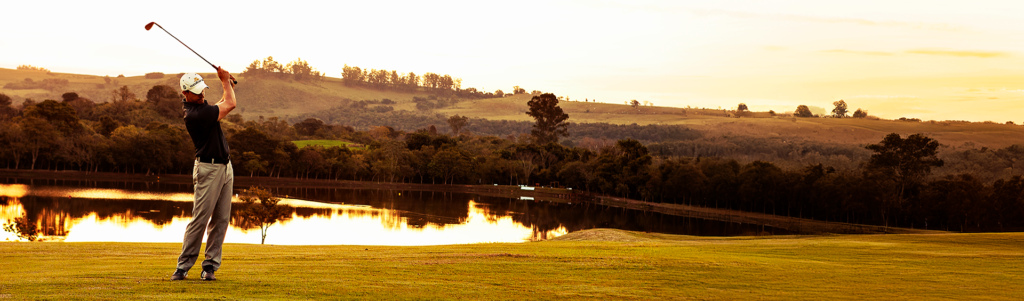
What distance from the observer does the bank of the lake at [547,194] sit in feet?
237

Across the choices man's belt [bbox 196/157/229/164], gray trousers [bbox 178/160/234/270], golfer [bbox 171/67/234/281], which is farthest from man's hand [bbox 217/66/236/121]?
gray trousers [bbox 178/160/234/270]

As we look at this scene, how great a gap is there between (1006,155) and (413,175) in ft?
393

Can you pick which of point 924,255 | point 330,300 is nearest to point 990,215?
point 924,255

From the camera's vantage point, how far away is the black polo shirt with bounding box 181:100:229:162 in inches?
323

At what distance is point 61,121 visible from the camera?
10481 centimetres

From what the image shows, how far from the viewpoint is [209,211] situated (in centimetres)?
834

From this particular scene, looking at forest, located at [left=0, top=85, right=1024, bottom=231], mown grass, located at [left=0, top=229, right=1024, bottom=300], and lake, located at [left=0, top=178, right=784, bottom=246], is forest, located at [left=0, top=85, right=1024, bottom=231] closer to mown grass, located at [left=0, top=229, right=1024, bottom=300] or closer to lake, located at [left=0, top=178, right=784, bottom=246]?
lake, located at [left=0, top=178, right=784, bottom=246]

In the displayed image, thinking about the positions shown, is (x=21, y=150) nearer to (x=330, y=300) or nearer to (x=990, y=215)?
(x=330, y=300)

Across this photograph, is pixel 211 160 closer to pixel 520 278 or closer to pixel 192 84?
pixel 192 84

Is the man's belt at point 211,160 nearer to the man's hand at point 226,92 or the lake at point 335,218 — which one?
the man's hand at point 226,92

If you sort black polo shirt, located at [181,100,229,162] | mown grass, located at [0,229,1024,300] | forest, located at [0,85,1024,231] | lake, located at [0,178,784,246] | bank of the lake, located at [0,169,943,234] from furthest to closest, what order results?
forest, located at [0,85,1024,231]
bank of the lake, located at [0,169,943,234]
lake, located at [0,178,784,246]
mown grass, located at [0,229,1024,300]
black polo shirt, located at [181,100,229,162]

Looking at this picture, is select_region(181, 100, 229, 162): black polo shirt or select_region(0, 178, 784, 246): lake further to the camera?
select_region(0, 178, 784, 246): lake

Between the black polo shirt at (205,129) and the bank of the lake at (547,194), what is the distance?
70.7 metres

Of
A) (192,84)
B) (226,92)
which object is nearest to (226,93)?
(226,92)
